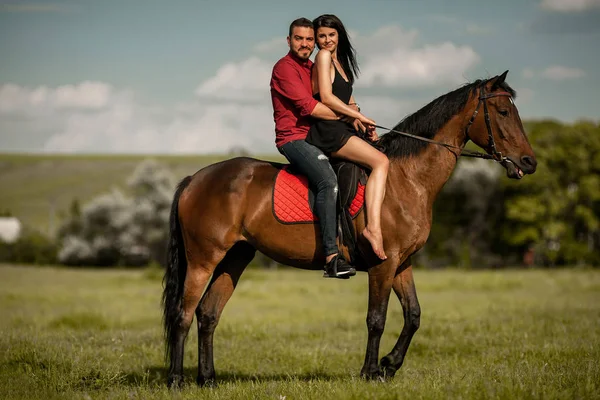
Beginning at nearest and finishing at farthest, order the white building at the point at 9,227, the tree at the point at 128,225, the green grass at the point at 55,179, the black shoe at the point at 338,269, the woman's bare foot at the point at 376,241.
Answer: the woman's bare foot at the point at 376,241 → the black shoe at the point at 338,269 → the tree at the point at 128,225 → the white building at the point at 9,227 → the green grass at the point at 55,179

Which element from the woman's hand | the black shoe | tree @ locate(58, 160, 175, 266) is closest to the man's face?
the woman's hand

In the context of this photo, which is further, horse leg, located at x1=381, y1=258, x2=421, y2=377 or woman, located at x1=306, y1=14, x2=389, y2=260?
horse leg, located at x1=381, y1=258, x2=421, y2=377

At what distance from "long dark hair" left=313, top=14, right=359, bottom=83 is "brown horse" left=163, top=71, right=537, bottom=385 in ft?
3.04

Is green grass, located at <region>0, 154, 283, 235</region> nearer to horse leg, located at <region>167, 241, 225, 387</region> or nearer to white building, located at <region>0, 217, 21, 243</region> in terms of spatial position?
white building, located at <region>0, 217, 21, 243</region>

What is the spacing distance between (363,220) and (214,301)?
7.63 feet

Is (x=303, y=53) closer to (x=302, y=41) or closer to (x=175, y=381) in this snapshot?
(x=302, y=41)

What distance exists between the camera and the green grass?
106812mm

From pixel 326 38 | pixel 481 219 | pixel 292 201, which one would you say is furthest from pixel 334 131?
pixel 481 219

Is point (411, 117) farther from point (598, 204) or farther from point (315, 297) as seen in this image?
point (598, 204)

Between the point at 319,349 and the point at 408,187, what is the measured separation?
13.2 feet

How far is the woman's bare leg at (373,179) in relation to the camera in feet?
23.8

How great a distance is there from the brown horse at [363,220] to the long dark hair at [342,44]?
0.93 meters

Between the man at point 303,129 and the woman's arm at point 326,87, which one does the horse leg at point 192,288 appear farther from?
the woman's arm at point 326,87

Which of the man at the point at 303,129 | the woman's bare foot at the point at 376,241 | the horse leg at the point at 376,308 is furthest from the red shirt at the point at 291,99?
the horse leg at the point at 376,308
